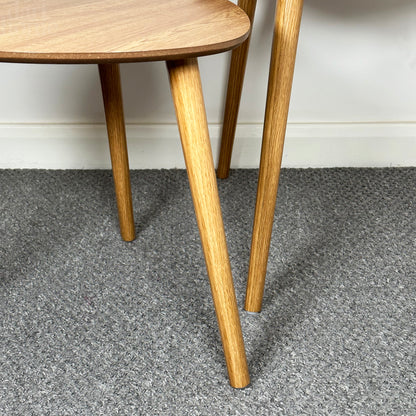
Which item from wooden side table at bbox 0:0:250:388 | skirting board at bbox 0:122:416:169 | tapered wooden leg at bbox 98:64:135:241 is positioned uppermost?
wooden side table at bbox 0:0:250:388

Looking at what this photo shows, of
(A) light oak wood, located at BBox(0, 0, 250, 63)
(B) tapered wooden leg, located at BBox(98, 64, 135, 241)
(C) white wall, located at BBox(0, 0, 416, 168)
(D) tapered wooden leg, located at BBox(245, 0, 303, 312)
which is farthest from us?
(C) white wall, located at BBox(0, 0, 416, 168)

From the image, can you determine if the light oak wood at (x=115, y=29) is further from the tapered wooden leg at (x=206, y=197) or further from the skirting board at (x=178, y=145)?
the skirting board at (x=178, y=145)

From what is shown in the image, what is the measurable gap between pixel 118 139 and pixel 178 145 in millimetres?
331

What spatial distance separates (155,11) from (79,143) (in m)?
0.59

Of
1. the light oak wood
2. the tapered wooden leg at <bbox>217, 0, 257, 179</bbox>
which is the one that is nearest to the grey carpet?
the tapered wooden leg at <bbox>217, 0, 257, 179</bbox>

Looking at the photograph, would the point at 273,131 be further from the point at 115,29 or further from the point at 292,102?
the point at 292,102

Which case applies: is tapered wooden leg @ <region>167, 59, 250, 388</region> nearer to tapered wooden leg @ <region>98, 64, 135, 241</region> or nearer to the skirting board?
tapered wooden leg @ <region>98, 64, 135, 241</region>

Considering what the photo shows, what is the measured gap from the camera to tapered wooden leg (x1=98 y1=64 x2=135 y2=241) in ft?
2.67

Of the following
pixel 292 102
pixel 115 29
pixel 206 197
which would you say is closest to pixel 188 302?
pixel 206 197

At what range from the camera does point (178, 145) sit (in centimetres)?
118

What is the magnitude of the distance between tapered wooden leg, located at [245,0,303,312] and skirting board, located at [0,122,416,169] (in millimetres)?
484

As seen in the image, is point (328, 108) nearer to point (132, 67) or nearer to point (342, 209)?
point (342, 209)

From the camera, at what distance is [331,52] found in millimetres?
1135

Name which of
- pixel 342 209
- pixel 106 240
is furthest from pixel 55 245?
pixel 342 209
